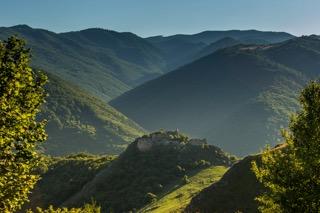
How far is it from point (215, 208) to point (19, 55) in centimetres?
4599

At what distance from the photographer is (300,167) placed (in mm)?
31422

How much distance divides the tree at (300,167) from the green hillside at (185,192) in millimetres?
45052

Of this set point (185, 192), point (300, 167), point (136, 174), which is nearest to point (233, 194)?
point (185, 192)

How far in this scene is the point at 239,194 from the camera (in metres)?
68.9

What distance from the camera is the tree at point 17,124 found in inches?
1041

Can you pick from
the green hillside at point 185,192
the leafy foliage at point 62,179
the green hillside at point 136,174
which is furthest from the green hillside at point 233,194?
the leafy foliage at point 62,179

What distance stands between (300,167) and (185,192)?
7691 cm

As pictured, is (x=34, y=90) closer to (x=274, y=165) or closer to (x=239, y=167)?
(x=274, y=165)

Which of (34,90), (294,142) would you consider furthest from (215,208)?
(34,90)

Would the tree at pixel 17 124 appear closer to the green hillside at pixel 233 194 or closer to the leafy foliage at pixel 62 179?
the green hillside at pixel 233 194

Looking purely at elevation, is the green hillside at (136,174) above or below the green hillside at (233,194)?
below

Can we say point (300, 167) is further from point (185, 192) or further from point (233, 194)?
point (185, 192)

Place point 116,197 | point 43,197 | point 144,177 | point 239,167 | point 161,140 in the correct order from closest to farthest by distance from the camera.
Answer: point 239,167, point 116,197, point 144,177, point 43,197, point 161,140

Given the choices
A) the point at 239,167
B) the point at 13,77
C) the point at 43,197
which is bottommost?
the point at 43,197
